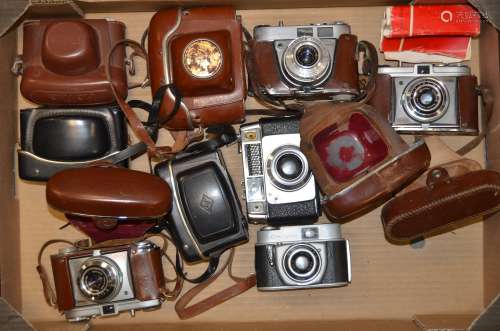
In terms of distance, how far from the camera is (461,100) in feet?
6.39

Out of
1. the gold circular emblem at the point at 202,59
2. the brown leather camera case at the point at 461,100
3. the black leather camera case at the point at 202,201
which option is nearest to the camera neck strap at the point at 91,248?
the black leather camera case at the point at 202,201

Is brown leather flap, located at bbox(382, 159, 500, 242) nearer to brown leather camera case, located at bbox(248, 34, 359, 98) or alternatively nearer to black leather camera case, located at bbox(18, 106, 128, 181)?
brown leather camera case, located at bbox(248, 34, 359, 98)

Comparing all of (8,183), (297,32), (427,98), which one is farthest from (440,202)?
(8,183)

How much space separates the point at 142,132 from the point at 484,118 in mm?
1153

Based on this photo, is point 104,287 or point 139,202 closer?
point 139,202

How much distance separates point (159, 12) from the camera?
1.90 metres

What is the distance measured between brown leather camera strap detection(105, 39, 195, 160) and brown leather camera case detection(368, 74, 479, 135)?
0.61 meters

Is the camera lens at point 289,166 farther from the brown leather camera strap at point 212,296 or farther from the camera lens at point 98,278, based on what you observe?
the camera lens at point 98,278

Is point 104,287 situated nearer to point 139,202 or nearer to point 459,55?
point 139,202

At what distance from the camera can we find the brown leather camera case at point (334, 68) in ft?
6.11

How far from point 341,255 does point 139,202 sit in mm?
677

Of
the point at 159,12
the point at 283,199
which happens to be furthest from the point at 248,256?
the point at 159,12

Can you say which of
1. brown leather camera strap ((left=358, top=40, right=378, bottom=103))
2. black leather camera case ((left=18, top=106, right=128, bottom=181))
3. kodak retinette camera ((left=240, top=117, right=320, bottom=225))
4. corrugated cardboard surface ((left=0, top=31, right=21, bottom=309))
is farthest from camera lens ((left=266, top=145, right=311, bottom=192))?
corrugated cardboard surface ((left=0, top=31, right=21, bottom=309))

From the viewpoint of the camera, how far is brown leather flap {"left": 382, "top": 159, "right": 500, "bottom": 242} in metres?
1.69
